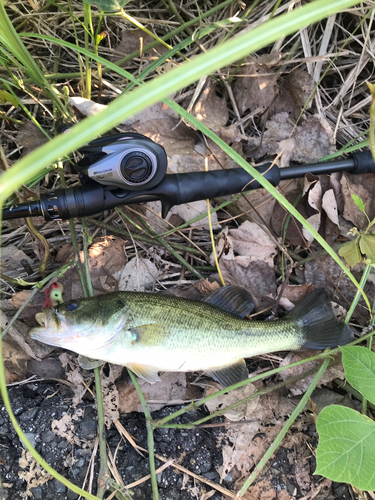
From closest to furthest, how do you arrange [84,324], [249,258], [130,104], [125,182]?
[130,104]
[125,182]
[84,324]
[249,258]

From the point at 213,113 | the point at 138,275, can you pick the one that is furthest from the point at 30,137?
the point at 213,113

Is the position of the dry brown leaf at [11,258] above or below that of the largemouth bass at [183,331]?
above

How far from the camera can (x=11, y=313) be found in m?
3.04

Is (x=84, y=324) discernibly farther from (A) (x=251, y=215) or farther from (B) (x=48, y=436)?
(A) (x=251, y=215)

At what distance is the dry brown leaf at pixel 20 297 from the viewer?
2.91 meters

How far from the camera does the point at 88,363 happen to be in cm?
279

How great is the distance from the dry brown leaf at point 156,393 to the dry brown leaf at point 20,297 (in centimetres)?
102

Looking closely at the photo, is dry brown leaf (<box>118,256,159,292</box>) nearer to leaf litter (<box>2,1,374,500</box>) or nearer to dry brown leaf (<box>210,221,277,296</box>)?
leaf litter (<box>2,1,374,500</box>)

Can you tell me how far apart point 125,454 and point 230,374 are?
1.04 metres

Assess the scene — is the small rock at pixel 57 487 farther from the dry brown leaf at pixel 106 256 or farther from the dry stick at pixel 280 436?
the dry brown leaf at pixel 106 256

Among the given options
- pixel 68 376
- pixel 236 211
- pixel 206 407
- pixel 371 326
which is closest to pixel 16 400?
pixel 68 376

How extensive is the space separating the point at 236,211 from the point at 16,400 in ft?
7.99

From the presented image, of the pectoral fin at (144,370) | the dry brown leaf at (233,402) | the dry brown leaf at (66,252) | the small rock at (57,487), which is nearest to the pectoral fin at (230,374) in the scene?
the dry brown leaf at (233,402)

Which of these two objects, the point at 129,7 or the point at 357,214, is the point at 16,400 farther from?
the point at 129,7
